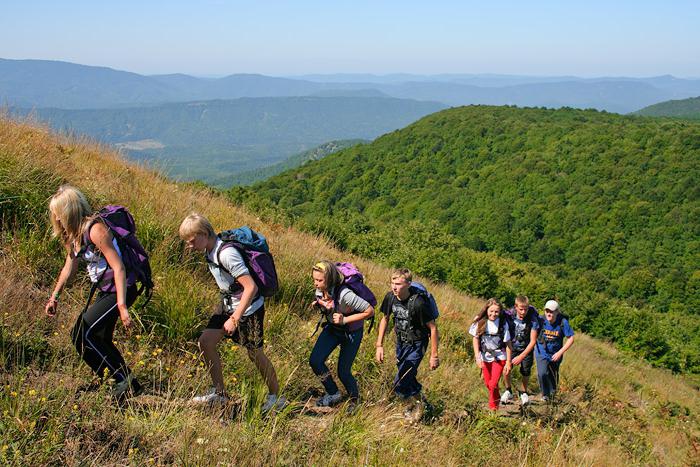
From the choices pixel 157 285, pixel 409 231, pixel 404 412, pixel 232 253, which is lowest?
pixel 409 231

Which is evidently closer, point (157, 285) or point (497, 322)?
point (157, 285)

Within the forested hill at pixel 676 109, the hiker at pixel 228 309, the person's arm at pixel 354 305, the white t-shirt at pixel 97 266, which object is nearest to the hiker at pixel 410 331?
the person's arm at pixel 354 305

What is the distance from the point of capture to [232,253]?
3.26m

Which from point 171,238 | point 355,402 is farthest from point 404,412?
point 171,238

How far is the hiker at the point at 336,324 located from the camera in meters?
3.77

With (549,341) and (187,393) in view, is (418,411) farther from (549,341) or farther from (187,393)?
(549,341)

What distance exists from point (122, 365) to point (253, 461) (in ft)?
3.92

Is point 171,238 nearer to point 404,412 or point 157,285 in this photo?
point 157,285

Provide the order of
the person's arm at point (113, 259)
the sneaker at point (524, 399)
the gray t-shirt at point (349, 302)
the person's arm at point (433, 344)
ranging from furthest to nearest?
1. the sneaker at point (524, 399)
2. the person's arm at point (433, 344)
3. the gray t-shirt at point (349, 302)
4. the person's arm at point (113, 259)

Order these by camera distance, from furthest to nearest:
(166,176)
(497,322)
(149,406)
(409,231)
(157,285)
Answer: (409,231) < (166,176) < (497,322) < (157,285) < (149,406)

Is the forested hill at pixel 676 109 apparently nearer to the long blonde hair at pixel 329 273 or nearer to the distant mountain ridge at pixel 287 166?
the distant mountain ridge at pixel 287 166

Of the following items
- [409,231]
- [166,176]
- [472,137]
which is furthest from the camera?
[472,137]

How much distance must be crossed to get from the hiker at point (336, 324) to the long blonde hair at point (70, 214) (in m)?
1.50

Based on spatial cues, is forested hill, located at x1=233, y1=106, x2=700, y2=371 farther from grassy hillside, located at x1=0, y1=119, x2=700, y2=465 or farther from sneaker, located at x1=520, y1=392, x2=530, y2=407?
grassy hillside, located at x1=0, y1=119, x2=700, y2=465
